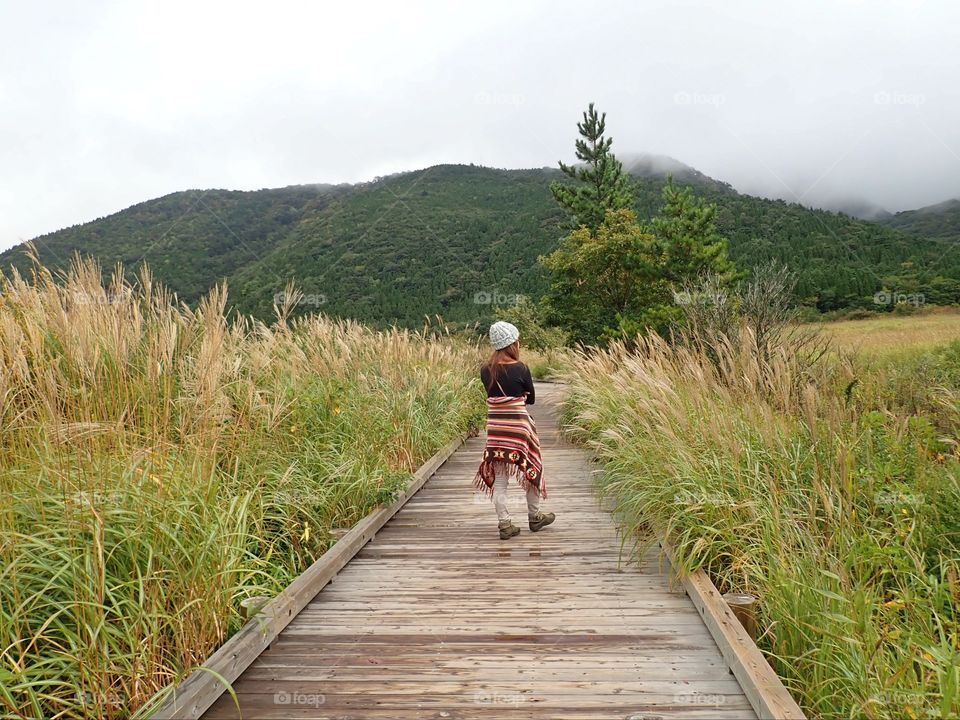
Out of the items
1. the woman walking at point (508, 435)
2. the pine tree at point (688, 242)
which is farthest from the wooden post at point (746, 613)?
the pine tree at point (688, 242)

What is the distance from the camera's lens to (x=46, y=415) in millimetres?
3447

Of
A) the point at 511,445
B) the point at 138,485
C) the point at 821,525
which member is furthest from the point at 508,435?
the point at 138,485

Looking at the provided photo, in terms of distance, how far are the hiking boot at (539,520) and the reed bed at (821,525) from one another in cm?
59

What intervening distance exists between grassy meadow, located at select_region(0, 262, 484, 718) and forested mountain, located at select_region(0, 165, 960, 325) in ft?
104

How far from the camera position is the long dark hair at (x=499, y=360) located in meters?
5.32

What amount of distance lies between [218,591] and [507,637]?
4.76 ft

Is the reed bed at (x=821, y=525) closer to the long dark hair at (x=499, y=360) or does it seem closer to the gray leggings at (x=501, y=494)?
the gray leggings at (x=501, y=494)

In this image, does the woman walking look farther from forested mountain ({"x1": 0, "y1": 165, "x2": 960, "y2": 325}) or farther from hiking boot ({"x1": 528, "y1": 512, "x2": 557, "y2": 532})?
forested mountain ({"x1": 0, "y1": 165, "x2": 960, "y2": 325})

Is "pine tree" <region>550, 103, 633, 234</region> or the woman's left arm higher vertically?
"pine tree" <region>550, 103, 633, 234</region>

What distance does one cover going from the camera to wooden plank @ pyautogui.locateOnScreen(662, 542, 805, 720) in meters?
2.38

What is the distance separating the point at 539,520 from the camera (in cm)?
546

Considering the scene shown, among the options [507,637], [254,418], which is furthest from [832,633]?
[254,418]

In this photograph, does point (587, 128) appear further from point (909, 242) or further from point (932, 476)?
point (909, 242)

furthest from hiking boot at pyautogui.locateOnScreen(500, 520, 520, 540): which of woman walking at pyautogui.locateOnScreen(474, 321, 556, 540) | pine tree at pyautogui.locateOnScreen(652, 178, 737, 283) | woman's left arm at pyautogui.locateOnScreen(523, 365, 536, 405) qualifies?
pine tree at pyautogui.locateOnScreen(652, 178, 737, 283)
